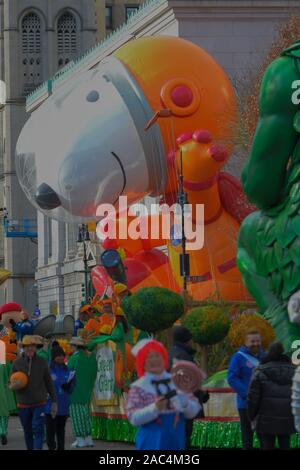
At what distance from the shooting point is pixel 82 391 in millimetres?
18906

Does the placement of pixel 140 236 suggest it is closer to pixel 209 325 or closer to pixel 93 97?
pixel 93 97

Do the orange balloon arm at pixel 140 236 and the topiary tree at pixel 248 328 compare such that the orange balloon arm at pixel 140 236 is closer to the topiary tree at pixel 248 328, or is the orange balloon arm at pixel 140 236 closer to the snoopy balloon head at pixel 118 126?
the snoopy balloon head at pixel 118 126

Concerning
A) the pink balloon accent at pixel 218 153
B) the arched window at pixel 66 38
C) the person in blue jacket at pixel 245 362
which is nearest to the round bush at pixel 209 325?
the person in blue jacket at pixel 245 362

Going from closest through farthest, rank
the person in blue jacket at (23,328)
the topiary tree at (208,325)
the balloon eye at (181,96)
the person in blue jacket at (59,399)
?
the person in blue jacket at (59,399) → the topiary tree at (208,325) → the person in blue jacket at (23,328) → the balloon eye at (181,96)

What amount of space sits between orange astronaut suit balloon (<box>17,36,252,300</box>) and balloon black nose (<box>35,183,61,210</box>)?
15mm

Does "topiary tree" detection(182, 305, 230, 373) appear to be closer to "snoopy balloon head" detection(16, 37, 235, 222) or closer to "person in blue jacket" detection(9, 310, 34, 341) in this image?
"person in blue jacket" detection(9, 310, 34, 341)

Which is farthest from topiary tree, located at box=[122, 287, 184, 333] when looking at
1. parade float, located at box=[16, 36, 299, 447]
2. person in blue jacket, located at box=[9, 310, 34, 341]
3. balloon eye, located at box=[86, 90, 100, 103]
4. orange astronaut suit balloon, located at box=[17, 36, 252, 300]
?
balloon eye, located at box=[86, 90, 100, 103]

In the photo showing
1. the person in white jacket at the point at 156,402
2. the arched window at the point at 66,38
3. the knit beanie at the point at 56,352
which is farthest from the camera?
the arched window at the point at 66,38

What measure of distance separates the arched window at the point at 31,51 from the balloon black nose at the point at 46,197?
63.2 meters

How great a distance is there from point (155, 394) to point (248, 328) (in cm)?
597

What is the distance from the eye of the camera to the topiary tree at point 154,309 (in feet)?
59.9

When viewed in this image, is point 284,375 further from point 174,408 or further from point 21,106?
point 21,106

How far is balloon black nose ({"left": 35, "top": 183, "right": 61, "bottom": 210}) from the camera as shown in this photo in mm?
24406

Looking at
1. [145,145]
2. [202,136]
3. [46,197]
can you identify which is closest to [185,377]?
[202,136]
